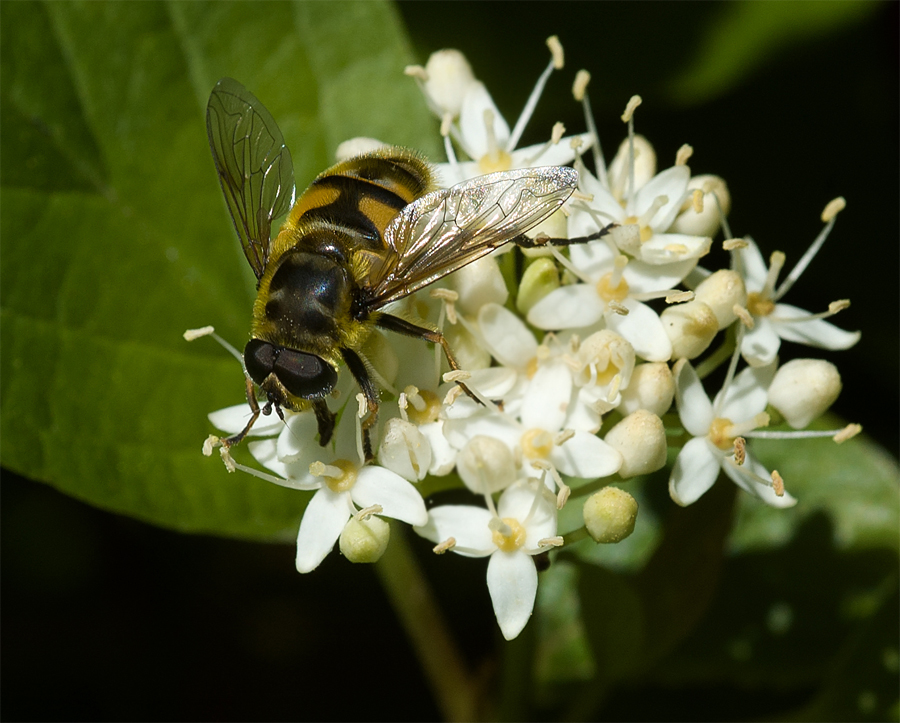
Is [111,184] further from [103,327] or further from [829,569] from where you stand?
[829,569]

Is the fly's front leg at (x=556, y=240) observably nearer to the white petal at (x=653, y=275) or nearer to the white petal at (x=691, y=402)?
the white petal at (x=653, y=275)

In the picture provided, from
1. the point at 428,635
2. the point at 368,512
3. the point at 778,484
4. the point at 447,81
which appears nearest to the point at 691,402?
the point at 778,484

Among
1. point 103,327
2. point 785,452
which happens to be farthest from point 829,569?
point 103,327

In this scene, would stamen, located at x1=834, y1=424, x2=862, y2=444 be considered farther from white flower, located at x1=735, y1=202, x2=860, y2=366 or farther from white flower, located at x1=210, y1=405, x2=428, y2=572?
white flower, located at x1=210, y1=405, x2=428, y2=572

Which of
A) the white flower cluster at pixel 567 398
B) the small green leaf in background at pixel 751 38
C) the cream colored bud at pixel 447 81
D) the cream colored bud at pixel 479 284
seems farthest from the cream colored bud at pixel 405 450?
the small green leaf in background at pixel 751 38

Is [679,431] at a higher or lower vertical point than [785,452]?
higher

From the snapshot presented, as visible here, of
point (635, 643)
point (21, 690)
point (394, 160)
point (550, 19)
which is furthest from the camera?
point (550, 19)

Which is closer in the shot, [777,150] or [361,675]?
[361,675]
